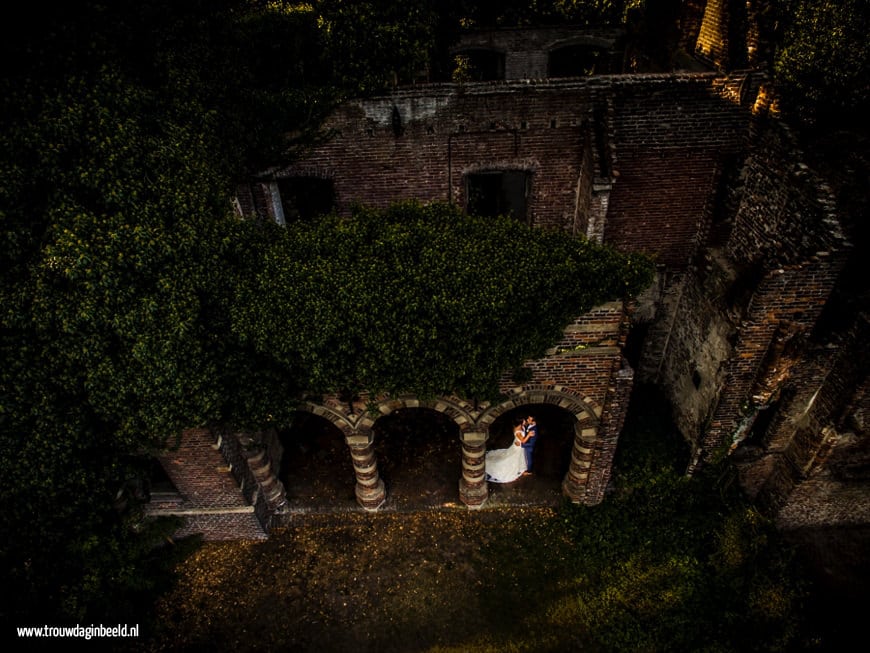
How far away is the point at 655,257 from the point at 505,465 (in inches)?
226

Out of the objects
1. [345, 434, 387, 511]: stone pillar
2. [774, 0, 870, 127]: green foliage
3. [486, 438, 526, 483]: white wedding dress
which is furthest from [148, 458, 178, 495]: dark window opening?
[774, 0, 870, 127]: green foliage

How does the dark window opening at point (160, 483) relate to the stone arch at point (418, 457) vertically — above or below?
above

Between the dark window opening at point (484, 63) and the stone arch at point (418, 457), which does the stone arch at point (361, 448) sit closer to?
the stone arch at point (418, 457)

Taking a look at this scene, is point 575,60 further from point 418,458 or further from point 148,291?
point 148,291

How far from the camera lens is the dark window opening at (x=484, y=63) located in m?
21.0

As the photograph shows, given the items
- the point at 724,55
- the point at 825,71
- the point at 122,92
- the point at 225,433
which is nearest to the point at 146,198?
the point at 122,92

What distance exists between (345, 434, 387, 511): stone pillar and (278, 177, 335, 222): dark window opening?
18.8 ft

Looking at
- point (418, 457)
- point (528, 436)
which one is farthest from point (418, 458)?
point (528, 436)

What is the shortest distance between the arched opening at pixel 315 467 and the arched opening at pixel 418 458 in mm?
936

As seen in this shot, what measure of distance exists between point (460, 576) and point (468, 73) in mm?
19550

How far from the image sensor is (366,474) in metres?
11.2

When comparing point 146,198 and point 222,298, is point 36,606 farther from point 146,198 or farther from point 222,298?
point 146,198

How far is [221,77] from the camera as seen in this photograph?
32.0 ft

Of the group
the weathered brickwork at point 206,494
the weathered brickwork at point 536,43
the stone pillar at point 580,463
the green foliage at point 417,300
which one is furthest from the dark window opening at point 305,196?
the weathered brickwork at point 536,43
